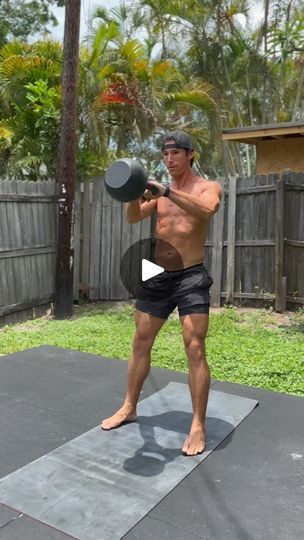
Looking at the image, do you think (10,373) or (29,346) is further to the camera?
(29,346)

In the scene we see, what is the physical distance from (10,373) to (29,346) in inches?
46.1

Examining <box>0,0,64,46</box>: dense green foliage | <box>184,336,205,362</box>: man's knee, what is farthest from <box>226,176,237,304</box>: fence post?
<box>0,0,64,46</box>: dense green foliage

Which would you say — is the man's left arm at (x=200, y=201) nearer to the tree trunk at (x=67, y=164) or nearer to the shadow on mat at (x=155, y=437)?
the shadow on mat at (x=155, y=437)

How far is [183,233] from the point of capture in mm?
2615

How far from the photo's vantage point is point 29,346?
195 inches

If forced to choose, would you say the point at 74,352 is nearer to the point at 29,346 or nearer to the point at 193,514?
the point at 29,346

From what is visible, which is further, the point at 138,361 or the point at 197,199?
→ the point at 138,361

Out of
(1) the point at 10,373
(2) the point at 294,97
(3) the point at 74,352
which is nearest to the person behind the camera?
(1) the point at 10,373

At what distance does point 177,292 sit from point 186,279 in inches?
3.4

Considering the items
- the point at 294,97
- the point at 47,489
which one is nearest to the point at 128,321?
the point at 47,489

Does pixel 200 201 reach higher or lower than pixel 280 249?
higher

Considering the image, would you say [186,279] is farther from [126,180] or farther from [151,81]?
[151,81]

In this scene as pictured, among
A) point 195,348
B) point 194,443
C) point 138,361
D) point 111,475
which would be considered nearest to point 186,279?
point 195,348

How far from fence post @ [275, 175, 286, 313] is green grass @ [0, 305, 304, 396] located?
221mm
